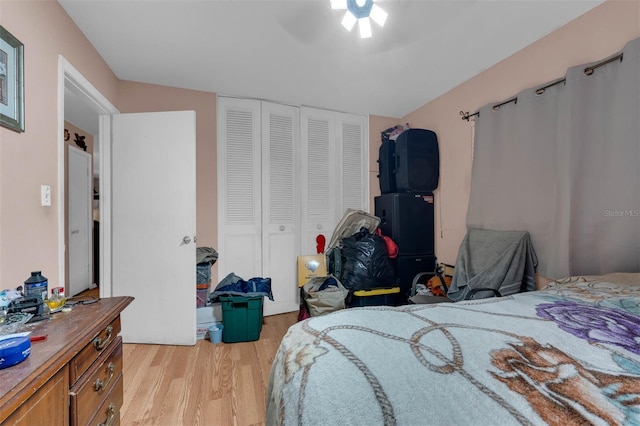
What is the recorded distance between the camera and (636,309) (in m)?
1.02

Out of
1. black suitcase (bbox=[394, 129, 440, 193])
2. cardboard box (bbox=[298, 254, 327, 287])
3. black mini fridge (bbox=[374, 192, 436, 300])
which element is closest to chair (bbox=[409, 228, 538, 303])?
black mini fridge (bbox=[374, 192, 436, 300])

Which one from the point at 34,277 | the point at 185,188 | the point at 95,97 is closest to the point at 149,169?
the point at 185,188

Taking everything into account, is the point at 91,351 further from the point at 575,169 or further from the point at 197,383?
the point at 575,169

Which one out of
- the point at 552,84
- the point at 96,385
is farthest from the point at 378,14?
the point at 96,385

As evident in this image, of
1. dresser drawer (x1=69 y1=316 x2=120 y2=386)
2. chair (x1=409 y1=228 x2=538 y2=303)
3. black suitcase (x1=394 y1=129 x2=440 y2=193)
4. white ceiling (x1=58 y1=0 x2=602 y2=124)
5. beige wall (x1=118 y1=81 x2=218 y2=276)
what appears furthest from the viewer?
black suitcase (x1=394 y1=129 x2=440 y2=193)

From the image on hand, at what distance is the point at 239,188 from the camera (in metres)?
2.88

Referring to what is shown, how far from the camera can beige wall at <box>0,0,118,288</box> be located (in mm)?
1188

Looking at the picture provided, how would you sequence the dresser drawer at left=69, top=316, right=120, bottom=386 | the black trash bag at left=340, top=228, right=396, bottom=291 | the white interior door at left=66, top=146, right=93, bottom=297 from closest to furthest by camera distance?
1. the dresser drawer at left=69, top=316, right=120, bottom=386
2. the black trash bag at left=340, top=228, right=396, bottom=291
3. the white interior door at left=66, top=146, right=93, bottom=297

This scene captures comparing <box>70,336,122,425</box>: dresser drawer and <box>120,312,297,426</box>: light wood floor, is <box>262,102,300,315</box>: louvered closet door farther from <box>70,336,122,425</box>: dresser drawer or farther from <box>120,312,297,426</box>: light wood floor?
<box>70,336,122,425</box>: dresser drawer

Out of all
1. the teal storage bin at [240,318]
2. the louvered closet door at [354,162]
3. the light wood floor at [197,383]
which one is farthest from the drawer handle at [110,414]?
the louvered closet door at [354,162]

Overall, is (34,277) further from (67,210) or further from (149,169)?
(67,210)

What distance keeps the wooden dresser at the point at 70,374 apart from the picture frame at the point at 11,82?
0.87 meters

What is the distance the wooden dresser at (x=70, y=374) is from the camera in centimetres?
62

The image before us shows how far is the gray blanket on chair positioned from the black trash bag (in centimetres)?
58
